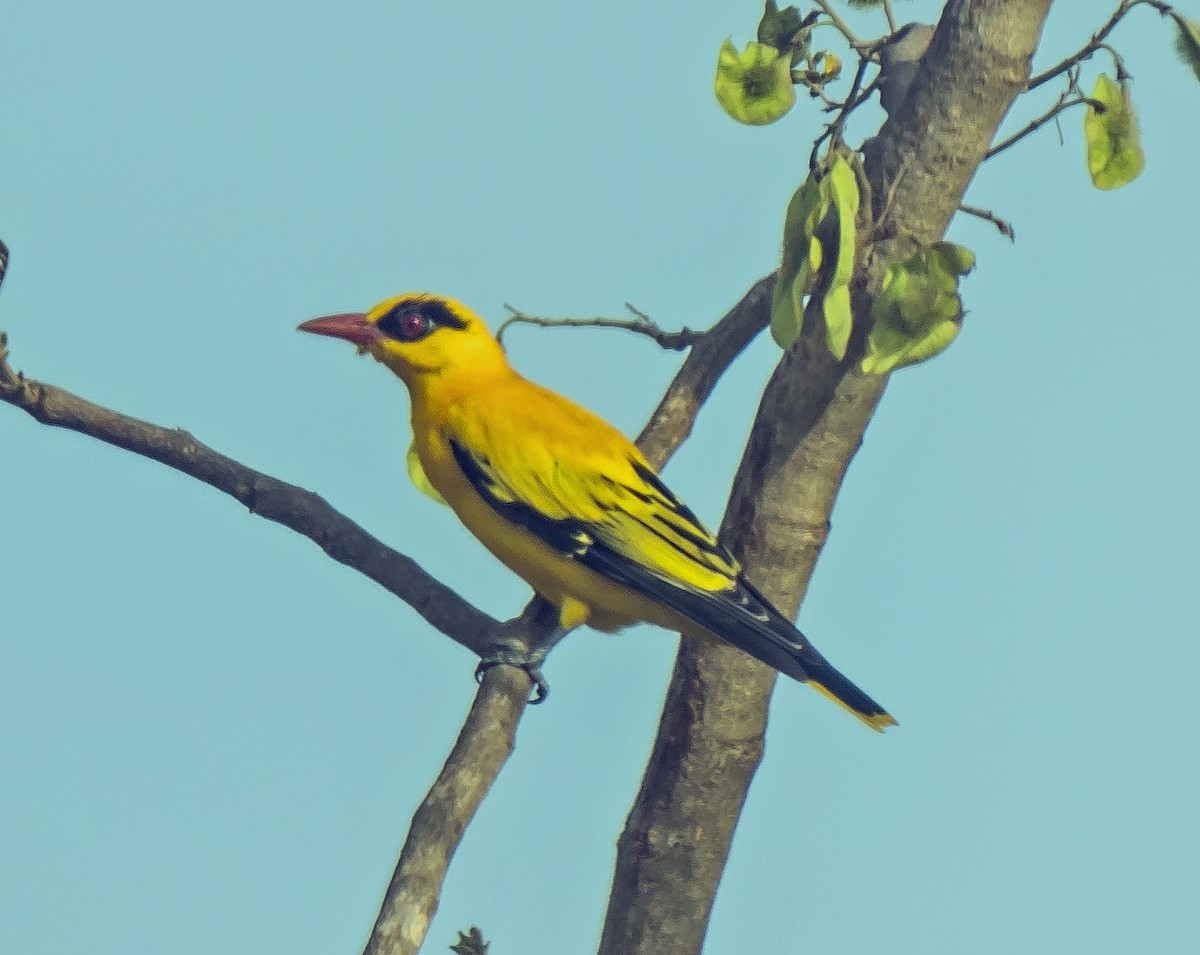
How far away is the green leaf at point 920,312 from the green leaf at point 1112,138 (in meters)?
0.73

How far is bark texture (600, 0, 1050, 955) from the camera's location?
380 centimetres

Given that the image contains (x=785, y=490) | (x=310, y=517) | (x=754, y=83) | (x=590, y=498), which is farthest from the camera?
(x=590, y=498)

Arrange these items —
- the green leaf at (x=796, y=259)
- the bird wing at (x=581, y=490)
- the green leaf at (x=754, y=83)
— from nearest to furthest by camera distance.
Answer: the green leaf at (x=796, y=259), the green leaf at (x=754, y=83), the bird wing at (x=581, y=490)

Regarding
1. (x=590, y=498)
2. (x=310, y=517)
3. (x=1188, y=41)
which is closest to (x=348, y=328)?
(x=310, y=517)

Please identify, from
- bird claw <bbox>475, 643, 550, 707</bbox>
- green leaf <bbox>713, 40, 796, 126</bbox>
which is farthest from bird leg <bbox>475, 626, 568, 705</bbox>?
green leaf <bbox>713, 40, 796, 126</bbox>

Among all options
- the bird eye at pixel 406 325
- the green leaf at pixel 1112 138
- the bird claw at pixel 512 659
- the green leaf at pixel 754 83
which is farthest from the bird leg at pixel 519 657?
the green leaf at pixel 1112 138

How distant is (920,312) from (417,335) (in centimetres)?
189

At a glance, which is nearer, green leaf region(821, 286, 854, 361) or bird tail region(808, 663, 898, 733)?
green leaf region(821, 286, 854, 361)

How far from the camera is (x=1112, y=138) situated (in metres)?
3.96

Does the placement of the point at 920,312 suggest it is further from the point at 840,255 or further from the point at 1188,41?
the point at 1188,41

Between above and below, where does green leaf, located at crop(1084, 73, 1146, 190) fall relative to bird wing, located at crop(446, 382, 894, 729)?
above

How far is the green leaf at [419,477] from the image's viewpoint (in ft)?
15.9

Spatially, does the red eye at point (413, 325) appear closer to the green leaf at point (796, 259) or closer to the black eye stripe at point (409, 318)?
the black eye stripe at point (409, 318)

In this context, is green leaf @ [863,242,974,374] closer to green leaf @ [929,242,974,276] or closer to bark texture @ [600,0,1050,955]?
green leaf @ [929,242,974,276]
